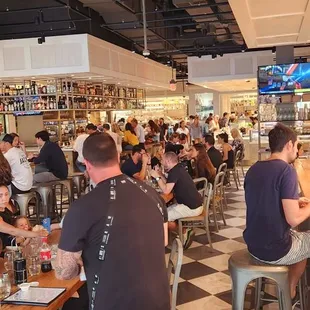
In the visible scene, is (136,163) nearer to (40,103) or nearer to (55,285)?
(55,285)

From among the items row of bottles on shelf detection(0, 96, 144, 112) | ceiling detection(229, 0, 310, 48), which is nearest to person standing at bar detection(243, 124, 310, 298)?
ceiling detection(229, 0, 310, 48)

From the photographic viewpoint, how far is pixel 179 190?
4992 mm

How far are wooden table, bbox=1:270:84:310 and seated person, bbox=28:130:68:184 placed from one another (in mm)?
4533

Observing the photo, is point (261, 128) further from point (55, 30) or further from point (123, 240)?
point (123, 240)

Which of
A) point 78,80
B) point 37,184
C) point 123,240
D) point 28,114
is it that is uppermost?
point 78,80

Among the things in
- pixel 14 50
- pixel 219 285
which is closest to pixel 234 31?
pixel 14 50

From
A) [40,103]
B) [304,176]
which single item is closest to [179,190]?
[304,176]

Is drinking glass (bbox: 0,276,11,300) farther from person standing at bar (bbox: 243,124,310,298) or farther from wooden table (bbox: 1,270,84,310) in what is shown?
person standing at bar (bbox: 243,124,310,298)

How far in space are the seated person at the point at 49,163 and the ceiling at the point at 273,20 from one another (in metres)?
3.40

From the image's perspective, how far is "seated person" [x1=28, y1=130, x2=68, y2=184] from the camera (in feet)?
22.8

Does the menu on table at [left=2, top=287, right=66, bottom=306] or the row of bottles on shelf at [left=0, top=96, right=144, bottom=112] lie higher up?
the row of bottles on shelf at [left=0, top=96, right=144, bottom=112]

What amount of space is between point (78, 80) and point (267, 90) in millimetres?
4689

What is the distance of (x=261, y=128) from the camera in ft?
28.7

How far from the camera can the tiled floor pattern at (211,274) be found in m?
3.92
